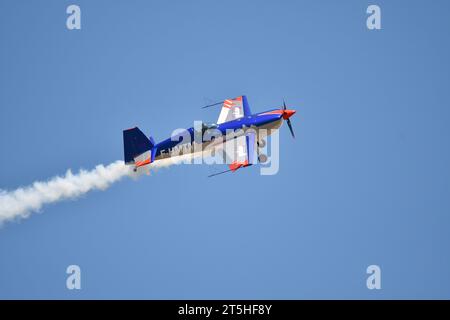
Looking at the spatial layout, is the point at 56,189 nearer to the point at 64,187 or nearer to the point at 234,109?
the point at 64,187

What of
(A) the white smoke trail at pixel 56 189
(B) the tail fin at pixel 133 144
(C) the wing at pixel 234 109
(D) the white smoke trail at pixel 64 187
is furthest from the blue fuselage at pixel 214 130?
(A) the white smoke trail at pixel 56 189

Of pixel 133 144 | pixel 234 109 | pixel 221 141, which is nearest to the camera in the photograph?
pixel 133 144

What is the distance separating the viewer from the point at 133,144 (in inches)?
1809

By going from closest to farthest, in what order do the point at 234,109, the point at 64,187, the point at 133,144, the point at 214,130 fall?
the point at 133,144, the point at 214,130, the point at 64,187, the point at 234,109

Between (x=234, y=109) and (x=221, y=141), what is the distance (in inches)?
142

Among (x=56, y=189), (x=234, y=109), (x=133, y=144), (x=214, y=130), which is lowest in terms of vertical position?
(x=56, y=189)

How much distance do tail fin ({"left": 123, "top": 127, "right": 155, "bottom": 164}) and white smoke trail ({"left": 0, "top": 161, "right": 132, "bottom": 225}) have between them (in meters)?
1.72

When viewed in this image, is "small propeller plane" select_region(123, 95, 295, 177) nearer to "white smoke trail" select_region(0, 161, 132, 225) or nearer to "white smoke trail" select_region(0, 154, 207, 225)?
"white smoke trail" select_region(0, 154, 207, 225)

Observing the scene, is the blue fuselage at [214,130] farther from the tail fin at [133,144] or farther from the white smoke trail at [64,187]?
the white smoke trail at [64,187]

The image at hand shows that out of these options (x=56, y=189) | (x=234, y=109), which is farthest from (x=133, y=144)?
(x=234, y=109)
